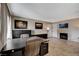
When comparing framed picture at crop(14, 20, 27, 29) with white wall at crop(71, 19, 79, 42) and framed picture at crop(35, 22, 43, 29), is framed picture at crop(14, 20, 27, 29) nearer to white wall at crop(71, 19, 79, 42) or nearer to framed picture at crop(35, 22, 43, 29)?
framed picture at crop(35, 22, 43, 29)

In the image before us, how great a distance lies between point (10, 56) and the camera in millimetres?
917

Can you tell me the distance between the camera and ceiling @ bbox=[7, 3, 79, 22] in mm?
1204

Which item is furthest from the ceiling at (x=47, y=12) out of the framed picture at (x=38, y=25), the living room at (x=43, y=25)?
the framed picture at (x=38, y=25)

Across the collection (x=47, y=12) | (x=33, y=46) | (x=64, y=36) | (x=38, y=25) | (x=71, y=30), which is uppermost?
(x=47, y=12)

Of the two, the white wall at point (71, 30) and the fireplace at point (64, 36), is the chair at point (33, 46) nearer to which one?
the white wall at point (71, 30)

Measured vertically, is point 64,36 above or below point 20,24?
below

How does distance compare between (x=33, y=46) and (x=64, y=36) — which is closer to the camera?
(x=33, y=46)

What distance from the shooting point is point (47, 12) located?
4.42 feet

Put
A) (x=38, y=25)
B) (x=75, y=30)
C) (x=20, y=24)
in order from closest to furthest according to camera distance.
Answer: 1. (x=20, y=24)
2. (x=38, y=25)
3. (x=75, y=30)

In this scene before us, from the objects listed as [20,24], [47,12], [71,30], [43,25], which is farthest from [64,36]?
[20,24]

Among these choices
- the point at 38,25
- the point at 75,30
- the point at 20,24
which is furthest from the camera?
the point at 75,30

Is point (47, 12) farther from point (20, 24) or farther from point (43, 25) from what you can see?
point (20, 24)

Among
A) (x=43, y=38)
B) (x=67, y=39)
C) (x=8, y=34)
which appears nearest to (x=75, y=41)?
(x=67, y=39)

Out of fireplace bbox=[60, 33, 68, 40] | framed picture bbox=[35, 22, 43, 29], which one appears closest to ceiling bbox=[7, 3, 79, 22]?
framed picture bbox=[35, 22, 43, 29]
